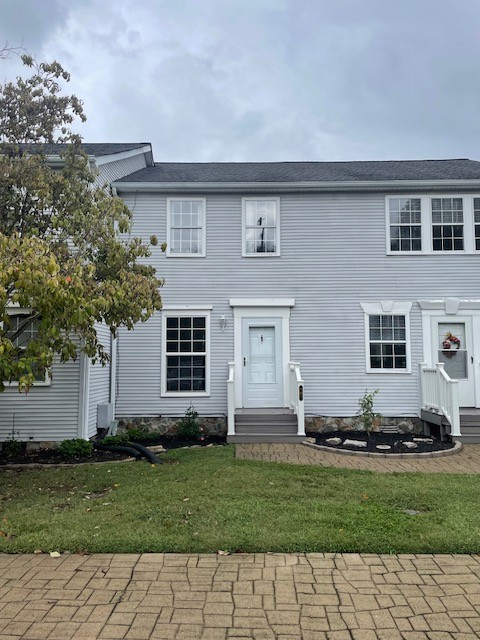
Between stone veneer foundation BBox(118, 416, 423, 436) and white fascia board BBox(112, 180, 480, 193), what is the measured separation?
17.4 feet

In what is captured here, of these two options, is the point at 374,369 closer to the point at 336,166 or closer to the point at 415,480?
the point at 415,480

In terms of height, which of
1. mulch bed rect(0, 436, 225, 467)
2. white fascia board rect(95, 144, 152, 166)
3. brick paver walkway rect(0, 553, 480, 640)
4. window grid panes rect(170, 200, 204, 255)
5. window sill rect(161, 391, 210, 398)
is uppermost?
white fascia board rect(95, 144, 152, 166)

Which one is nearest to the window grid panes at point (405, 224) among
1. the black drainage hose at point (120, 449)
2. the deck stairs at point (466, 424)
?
the deck stairs at point (466, 424)

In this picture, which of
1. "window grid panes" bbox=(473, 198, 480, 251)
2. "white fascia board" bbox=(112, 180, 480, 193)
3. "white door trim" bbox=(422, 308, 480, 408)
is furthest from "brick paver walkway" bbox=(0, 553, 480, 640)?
"window grid panes" bbox=(473, 198, 480, 251)

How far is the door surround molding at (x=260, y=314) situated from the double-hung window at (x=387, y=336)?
1.83 m

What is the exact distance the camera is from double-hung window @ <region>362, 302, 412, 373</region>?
1069cm

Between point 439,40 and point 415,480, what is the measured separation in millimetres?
16760

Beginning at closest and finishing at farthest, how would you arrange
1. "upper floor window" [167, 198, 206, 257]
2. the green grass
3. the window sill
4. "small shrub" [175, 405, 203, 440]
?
the green grass → "small shrub" [175, 405, 203, 440] → the window sill → "upper floor window" [167, 198, 206, 257]

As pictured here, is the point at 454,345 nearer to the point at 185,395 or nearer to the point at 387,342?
the point at 387,342

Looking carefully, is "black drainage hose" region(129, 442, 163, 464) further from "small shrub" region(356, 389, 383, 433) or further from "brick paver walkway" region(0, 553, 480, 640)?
"small shrub" region(356, 389, 383, 433)

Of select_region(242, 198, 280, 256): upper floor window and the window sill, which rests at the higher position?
select_region(242, 198, 280, 256): upper floor window

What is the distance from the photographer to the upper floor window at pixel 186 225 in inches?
431

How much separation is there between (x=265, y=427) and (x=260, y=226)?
467cm

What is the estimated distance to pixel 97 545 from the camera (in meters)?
4.12
